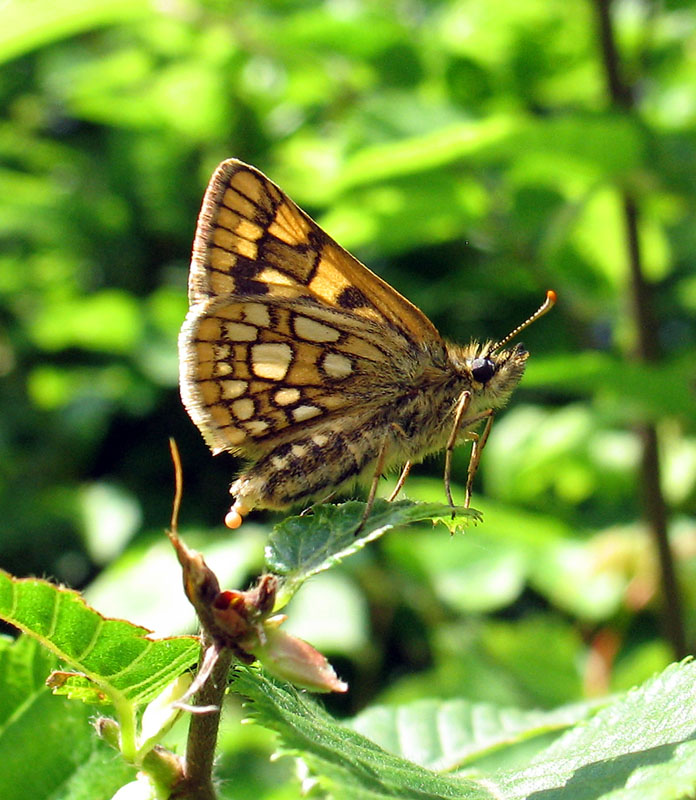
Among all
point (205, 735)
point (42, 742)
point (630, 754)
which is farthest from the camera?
point (42, 742)

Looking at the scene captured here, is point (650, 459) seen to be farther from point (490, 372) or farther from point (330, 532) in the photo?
point (330, 532)

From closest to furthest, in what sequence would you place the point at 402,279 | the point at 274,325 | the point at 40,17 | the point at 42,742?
the point at 42,742
the point at 274,325
the point at 40,17
the point at 402,279

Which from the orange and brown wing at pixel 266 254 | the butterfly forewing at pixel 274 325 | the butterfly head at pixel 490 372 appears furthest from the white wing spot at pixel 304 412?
the butterfly head at pixel 490 372

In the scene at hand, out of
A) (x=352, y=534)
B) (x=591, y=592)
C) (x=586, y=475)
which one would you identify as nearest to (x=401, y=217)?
(x=586, y=475)

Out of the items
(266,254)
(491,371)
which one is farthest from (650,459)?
(266,254)

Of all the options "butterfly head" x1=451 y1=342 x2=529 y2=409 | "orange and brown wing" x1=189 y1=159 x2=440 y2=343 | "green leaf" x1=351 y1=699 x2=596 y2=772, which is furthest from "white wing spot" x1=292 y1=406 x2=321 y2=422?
"green leaf" x1=351 y1=699 x2=596 y2=772

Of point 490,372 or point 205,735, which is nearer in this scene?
point 205,735

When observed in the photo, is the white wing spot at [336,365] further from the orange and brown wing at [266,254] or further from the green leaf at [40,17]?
the green leaf at [40,17]
